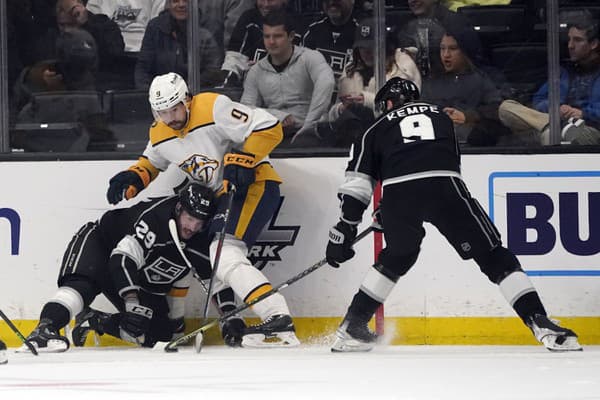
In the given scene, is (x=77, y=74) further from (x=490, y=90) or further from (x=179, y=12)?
(x=490, y=90)

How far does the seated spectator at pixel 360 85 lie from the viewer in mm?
5891

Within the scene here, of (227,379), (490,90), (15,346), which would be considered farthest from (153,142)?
(227,379)

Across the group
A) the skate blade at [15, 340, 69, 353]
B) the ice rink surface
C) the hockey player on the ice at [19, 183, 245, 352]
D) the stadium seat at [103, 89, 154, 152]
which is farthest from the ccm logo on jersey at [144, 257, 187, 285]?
the stadium seat at [103, 89, 154, 152]

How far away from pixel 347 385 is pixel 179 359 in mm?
1248

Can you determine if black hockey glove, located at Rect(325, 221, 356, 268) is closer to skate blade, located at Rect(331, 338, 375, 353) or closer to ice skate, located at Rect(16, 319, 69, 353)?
skate blade, located at Rect(331, 338, 375, 353)

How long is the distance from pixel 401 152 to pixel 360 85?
30.5 inches

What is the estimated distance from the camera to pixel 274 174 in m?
5.84

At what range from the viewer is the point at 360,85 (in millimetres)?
5918

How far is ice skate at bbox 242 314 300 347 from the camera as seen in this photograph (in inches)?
221

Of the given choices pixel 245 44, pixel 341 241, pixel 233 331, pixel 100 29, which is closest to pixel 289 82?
pixel 245 44

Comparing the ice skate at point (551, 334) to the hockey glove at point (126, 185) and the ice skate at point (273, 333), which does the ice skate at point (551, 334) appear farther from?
the hockey glove at point (126, 185)

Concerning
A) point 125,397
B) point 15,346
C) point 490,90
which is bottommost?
point 15,346

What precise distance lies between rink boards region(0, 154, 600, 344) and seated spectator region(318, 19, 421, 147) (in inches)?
5.5

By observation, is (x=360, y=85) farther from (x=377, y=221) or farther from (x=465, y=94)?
(x=377, y=221)
